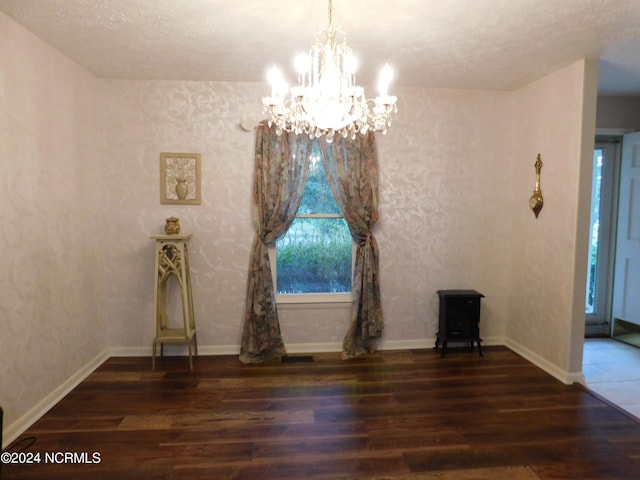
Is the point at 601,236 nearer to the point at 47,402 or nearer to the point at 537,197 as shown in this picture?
the point at 537,197

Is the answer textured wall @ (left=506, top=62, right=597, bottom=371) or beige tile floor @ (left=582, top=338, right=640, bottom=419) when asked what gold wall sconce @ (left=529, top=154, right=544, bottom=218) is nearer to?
textured wall @ (left=506, top=62, right=597, bottom=371)

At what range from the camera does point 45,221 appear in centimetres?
292

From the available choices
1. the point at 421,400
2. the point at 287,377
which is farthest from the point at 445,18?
the point at 287,377

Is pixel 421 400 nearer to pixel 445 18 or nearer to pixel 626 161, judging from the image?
pixel 445 18

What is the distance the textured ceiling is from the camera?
2367mm

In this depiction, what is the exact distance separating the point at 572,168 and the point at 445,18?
1728 mm

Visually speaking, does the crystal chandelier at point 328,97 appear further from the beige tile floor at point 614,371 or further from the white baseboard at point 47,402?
the beige tile floor at point 614,371

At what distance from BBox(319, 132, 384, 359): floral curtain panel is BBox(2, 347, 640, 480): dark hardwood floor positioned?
443mm

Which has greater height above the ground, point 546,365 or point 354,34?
point 354,34

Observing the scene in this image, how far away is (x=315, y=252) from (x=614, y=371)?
297 centimetres

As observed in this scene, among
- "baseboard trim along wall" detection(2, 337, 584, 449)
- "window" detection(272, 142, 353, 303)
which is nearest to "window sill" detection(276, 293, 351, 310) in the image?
"window" detection(272, 142, 353, 303)

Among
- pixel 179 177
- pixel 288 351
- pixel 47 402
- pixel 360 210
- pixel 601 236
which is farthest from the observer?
pixel 601 236

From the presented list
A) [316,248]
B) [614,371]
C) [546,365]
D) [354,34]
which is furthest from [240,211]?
[614,371]

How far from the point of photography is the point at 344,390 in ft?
10.6
